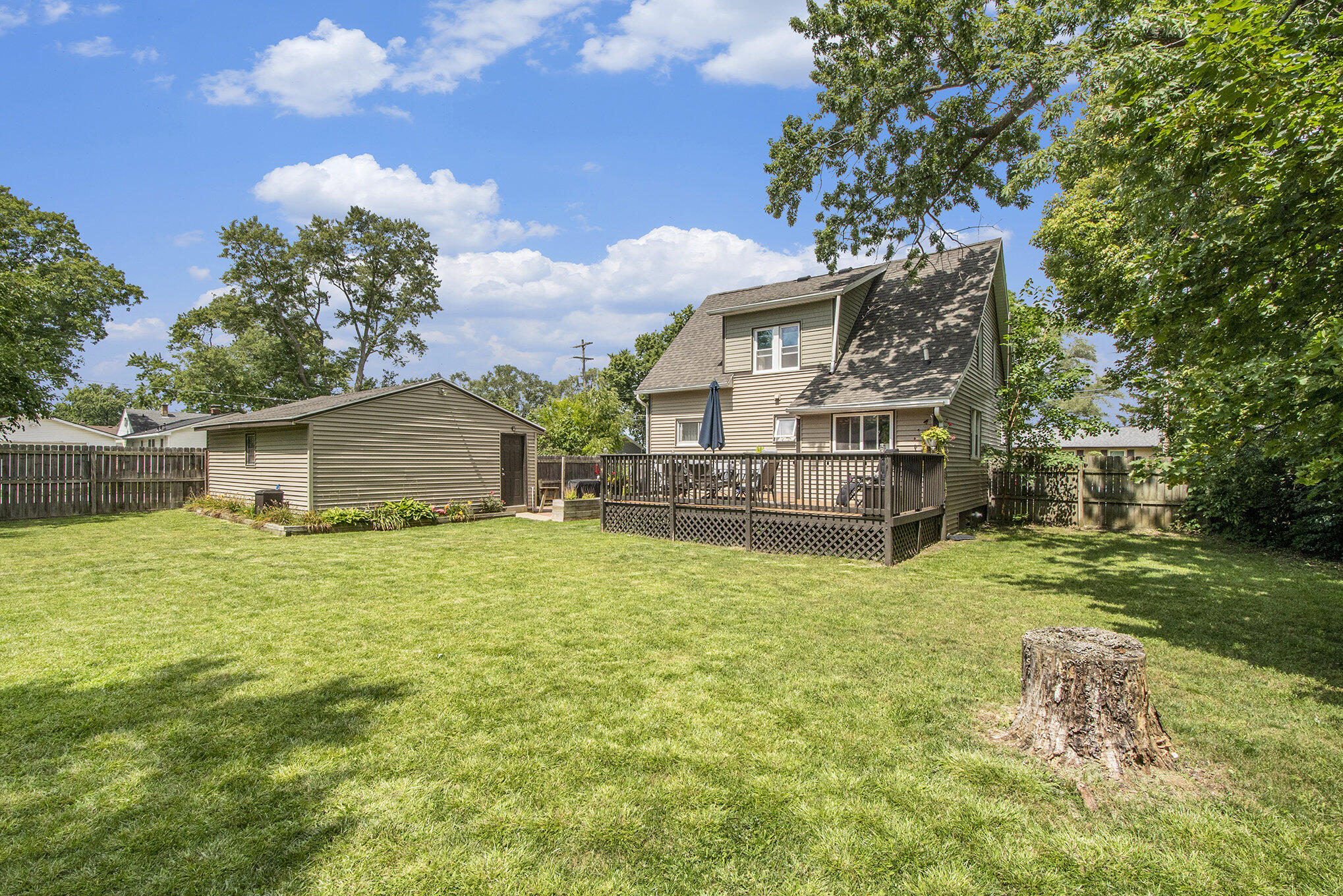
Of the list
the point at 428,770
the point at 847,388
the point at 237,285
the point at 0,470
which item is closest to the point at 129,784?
the point at 428,770

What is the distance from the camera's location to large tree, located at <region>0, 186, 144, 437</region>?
1864cm

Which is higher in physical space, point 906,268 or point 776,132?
point 776,132

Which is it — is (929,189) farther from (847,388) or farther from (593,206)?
(593,206)

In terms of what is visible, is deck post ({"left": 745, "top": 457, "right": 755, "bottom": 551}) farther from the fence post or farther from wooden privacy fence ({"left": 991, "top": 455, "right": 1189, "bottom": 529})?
the fence post

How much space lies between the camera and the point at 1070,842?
246cm

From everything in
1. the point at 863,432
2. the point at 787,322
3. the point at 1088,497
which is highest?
the point at 787,322

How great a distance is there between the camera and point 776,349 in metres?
15.7

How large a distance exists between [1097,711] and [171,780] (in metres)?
4.95

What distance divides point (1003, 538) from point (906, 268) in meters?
8.20

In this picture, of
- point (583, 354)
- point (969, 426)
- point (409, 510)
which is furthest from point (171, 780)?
point (583, 354)

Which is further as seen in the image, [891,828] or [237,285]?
[237,285]

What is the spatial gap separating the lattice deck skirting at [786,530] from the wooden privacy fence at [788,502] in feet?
0.05

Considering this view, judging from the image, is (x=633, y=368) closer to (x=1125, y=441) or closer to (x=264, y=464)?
(x=264, y=464)

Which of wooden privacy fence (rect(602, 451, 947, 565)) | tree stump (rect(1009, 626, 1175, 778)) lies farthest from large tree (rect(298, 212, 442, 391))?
tree stump (rect(1009, 626, 1175, 778))
